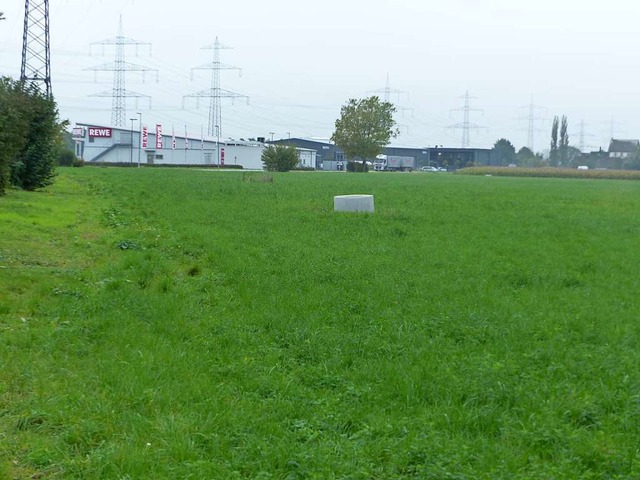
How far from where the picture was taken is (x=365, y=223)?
18.8 m

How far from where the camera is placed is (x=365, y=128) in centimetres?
10369

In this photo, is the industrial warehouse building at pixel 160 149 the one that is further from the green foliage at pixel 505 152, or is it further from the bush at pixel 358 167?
the green foliage at pixel 505 152

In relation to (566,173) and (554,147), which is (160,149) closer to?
(566,173)

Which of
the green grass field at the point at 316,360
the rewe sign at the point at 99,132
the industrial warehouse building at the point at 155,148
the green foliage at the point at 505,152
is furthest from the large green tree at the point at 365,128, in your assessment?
the green grass field at the point at 316,360

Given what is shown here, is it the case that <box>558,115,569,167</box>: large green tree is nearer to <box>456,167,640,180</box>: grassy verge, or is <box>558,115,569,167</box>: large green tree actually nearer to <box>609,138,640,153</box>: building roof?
<box>609,138,640,153</box>: building roof

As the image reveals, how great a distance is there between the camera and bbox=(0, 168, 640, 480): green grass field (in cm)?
486

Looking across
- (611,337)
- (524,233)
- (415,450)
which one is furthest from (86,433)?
(524,233)

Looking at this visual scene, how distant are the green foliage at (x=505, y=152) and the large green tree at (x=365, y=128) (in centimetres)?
7088

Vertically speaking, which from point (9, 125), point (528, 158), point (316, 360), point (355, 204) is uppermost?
point (528, 158)

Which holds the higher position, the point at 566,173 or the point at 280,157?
the point at 280,157

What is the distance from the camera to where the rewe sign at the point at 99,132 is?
103688mm

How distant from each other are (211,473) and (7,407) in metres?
1.93

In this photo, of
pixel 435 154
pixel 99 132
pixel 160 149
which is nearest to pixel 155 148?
pixel 160 149

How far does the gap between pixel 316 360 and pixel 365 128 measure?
322 ft
